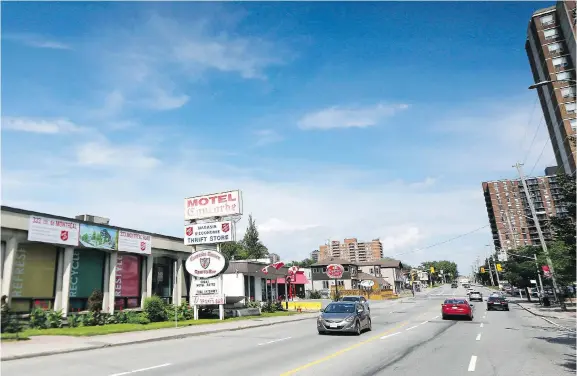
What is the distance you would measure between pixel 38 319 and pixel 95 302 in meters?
3.34

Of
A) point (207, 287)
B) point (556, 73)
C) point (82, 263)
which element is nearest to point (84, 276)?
point (82, 263)

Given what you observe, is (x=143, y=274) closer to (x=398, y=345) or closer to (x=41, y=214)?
(x=41, y=214)

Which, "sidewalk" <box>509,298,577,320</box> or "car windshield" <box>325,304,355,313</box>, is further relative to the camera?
"sidewalk" <box>509,298,577,320</box>

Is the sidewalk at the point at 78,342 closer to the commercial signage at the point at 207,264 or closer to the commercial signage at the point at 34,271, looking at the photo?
the commercial signage at the point at 34,271

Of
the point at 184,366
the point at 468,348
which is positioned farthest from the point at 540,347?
the point at 184,366

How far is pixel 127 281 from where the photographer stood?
2925 cm

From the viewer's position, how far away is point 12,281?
21734 millimetres

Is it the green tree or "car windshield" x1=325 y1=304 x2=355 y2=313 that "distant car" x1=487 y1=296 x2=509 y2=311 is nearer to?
"car windshield" x1=325 y1=304 x2=355 y2=313

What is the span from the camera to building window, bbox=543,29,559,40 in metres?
79.5

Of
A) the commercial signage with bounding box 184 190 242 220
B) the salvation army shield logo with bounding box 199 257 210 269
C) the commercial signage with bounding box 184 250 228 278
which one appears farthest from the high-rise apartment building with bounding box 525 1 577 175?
the salvation army shield logo with bounding box 199 257 210 269

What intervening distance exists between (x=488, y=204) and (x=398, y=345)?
172575 millimetres

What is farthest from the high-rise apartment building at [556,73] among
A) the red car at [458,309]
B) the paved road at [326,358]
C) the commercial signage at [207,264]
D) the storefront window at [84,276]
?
the storefront window at [84,276]

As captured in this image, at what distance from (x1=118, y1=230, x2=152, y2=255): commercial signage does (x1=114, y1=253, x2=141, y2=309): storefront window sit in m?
0.81

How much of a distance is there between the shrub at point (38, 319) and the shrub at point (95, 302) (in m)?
2.80
